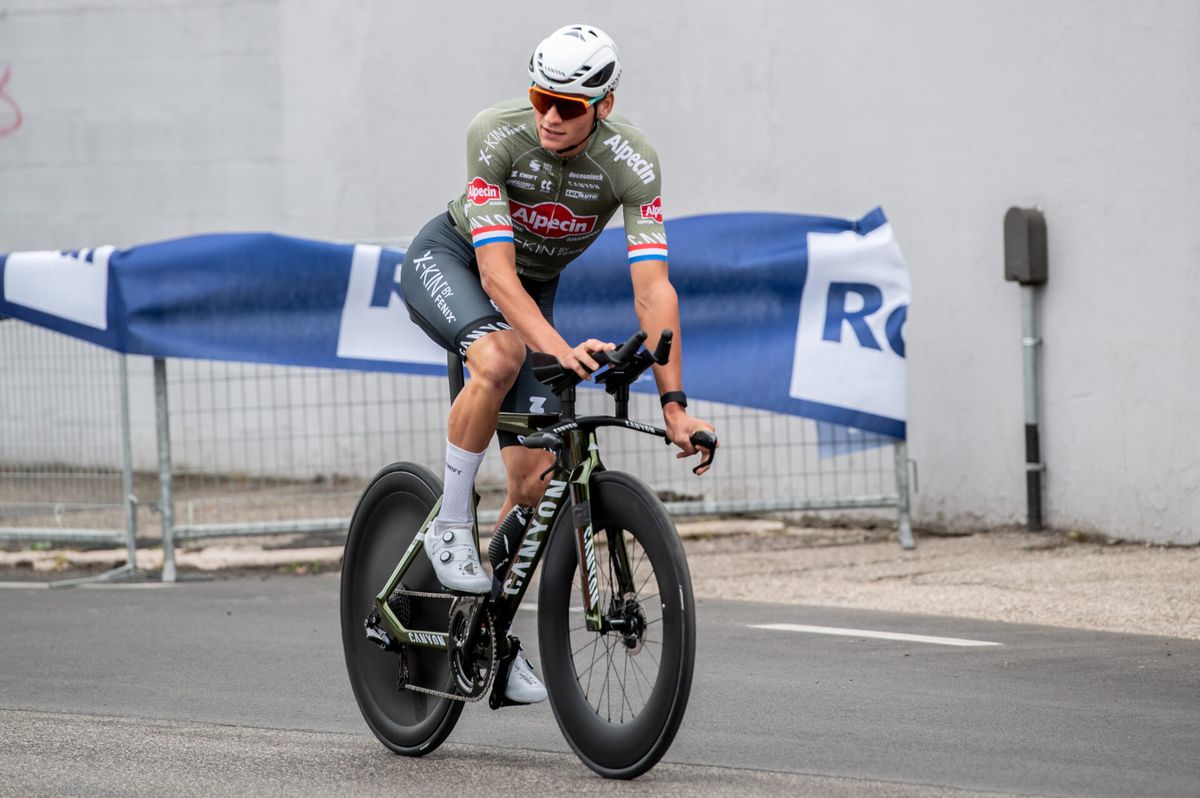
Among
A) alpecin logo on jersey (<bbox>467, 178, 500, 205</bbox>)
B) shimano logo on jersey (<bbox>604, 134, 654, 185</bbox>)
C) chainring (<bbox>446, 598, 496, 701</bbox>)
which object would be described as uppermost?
shimano logo on jersey (<bbox>604, 134, 654, 185</bbox>)

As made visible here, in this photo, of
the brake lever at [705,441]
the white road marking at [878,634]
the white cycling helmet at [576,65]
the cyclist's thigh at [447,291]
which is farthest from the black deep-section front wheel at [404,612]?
the white road marking at [878,634]

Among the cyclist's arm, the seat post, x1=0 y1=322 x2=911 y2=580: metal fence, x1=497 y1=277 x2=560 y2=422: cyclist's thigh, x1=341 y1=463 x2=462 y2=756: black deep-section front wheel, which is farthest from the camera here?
x1=0 y1=322 x2=911 y2=580: metal fence

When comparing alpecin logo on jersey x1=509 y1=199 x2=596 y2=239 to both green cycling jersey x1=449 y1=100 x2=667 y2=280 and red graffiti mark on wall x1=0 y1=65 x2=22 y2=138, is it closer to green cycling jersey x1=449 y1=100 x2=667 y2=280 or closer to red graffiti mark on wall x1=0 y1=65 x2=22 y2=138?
green cycling jersey x1=449 y1=100 x2=667 y2=280

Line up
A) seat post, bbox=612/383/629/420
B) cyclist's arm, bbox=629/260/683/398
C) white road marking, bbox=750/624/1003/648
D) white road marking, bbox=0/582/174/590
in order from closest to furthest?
seat post, bbox=612/383/629/420 → cyclist's arm, bbox=629/260/683/398 → white road marking, bbox=750/624/1003/648 → white road marking, bbox=0/582/174/590

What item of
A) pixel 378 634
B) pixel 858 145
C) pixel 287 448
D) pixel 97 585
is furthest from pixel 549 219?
pixel 858 145

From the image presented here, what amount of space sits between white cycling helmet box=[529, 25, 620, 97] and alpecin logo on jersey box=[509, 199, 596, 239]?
41 centimetres

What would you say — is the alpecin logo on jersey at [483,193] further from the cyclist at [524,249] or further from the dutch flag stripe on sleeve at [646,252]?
the dutch flag stripe on sleeve at [646,252]

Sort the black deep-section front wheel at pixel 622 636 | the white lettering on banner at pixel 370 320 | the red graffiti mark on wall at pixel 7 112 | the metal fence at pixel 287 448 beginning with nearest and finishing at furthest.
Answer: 1. the black deep-section front wheel at pixel 622 636
2. the white lettering on banner at pixel 370 320
3. the metal fence at pixel 287 448
4. the red graffiti mark on wall at pixel 7 112

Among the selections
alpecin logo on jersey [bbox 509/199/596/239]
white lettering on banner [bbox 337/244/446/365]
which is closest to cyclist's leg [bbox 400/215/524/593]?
alpecin logo on jersey [bbox 509/199/596/239]

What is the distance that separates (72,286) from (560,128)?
5.41 meters

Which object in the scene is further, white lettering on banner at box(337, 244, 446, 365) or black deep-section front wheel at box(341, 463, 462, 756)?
white lettering on banner at box(337, 244, 446, 365)

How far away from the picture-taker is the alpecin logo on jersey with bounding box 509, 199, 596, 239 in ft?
17.1

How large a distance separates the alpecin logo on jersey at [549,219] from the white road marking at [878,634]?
9.12ft

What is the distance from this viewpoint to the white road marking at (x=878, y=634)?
23.4ft
